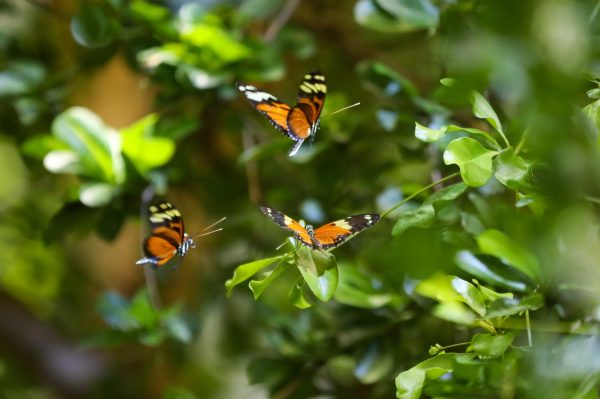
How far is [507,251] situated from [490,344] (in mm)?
124

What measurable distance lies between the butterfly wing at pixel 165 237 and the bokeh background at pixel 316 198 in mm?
139

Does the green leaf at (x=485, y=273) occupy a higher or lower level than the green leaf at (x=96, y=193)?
higher

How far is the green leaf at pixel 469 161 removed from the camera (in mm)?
534

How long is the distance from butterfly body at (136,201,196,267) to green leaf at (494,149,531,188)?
0.33m

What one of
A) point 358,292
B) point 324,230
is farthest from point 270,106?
→ point 358,292

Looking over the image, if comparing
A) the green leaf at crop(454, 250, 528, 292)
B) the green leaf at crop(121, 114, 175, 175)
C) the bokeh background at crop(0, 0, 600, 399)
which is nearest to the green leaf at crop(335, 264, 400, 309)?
the bokeh background at crop(0, 0, 600, 399)

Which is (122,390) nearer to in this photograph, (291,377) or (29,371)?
(29,371)

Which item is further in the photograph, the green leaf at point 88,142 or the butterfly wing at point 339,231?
the green leaf at point 88,142

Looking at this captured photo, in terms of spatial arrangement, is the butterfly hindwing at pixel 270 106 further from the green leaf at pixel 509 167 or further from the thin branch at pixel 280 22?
the thin branch at pixel 280 22

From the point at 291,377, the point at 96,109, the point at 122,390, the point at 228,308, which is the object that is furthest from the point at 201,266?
the point at 291,377

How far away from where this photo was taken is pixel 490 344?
20.8 inches

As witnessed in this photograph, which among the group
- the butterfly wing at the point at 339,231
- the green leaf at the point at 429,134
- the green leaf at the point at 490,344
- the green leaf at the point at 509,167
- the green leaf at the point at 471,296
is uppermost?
the green leaf at the point at 429,134

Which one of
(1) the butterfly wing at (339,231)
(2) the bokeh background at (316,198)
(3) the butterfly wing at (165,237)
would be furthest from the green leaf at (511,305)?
(3) the butterfly wing at (165,237)

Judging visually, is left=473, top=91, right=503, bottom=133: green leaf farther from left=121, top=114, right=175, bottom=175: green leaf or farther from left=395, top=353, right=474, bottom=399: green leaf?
left=121, top=114, right=175, bottom=175: green leaf
